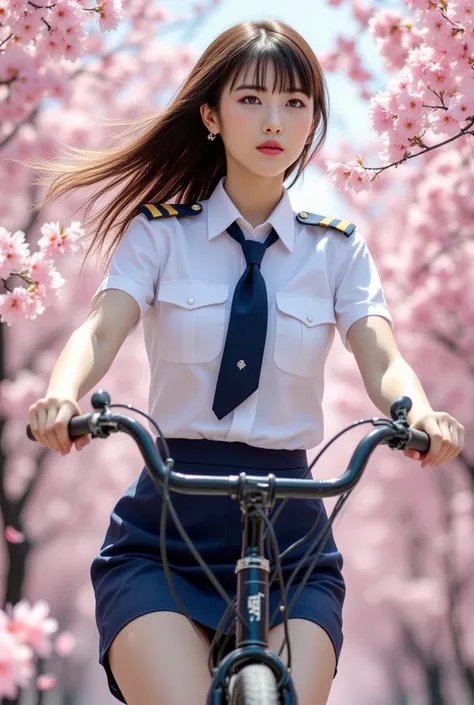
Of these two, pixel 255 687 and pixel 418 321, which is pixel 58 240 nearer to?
pixel 255 687

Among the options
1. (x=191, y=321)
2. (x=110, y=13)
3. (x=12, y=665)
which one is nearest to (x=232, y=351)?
(x=191, y=321)

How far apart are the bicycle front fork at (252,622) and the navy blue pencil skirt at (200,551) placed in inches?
17.7

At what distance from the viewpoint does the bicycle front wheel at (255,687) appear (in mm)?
2355

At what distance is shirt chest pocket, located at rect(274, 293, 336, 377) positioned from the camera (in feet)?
11.0

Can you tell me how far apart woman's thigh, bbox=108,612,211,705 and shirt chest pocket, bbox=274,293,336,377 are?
78cm

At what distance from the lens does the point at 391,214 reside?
16.9 meters

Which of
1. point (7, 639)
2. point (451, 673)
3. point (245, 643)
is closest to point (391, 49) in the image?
point (7, 639)

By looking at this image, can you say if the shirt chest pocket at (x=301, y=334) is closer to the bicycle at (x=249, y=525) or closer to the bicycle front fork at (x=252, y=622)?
the bicycle at (x=249, y=525)

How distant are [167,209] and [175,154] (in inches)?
15.7

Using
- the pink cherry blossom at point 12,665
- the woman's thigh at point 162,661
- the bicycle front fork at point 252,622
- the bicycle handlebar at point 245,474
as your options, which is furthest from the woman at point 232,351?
the pink cherry blossom at point 12,665

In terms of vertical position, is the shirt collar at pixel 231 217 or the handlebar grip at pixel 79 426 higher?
the shirt collar at pixel 231 217

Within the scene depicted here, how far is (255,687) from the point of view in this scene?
2371mm

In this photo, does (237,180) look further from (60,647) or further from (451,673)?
(451,673)

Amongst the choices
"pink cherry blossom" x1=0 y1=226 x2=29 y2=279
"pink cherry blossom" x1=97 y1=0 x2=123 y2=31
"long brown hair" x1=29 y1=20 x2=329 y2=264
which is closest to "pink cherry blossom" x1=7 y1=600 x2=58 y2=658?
"pink cherry blossom" x1=0 y1=226 x2=29 y2=279
